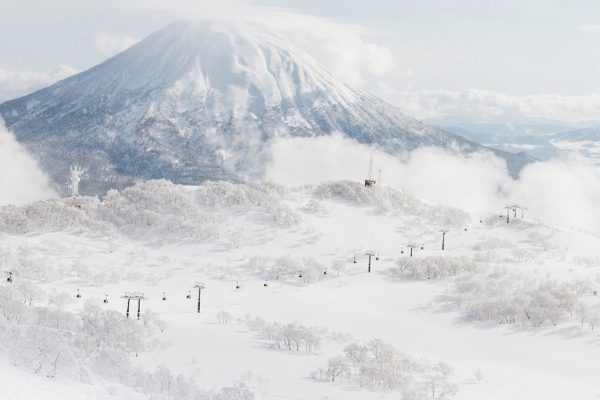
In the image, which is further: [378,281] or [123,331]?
[378,281]

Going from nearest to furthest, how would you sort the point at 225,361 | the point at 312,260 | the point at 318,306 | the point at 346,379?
1. the point at 346,379
2. the point at 225,361
3. the point at 318,306
4. the point at 312,260

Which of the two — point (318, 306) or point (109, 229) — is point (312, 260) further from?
point (109, 229)

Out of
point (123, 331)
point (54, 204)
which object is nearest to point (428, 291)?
point (123, 331)

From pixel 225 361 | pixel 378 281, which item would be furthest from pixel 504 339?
pixel 225 361

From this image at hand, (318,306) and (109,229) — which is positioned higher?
(109,229)

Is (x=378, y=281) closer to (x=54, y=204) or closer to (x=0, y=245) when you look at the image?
(x=0, y=245)

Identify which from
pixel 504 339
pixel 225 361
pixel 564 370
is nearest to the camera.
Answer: pixel 225 361
